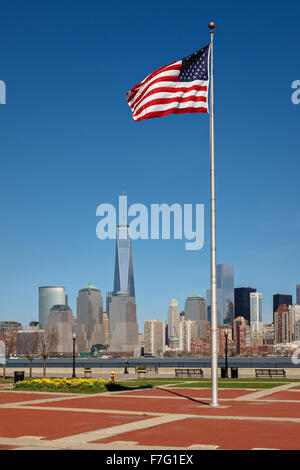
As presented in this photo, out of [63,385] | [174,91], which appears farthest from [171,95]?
[63,385]

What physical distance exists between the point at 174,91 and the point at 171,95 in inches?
9.1

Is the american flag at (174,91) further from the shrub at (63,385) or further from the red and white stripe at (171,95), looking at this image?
the shrub at (63,385)

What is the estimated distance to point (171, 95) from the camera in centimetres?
2662

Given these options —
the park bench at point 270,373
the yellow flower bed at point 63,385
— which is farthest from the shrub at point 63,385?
the park bench at point 270,373

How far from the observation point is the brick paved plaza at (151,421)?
56.3ft

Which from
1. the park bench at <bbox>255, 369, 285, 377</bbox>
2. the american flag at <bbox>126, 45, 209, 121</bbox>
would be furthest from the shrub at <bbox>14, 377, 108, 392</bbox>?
the park bench at <bbox>255, 369, 285, 377</bbox>

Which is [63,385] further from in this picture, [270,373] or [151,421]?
[270,373]

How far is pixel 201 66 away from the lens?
27.1m

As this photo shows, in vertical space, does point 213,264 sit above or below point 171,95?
below

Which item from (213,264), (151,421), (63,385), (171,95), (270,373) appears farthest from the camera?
(270,373)

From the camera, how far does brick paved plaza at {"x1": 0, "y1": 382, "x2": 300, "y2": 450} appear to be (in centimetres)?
1716

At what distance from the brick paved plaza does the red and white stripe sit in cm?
1222

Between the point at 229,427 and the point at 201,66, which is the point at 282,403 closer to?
the point at 229,427
